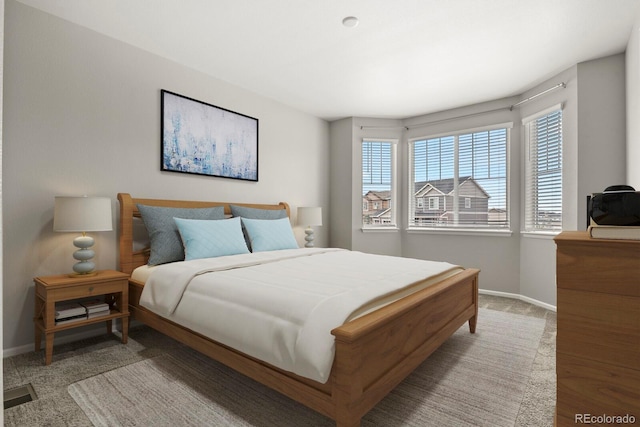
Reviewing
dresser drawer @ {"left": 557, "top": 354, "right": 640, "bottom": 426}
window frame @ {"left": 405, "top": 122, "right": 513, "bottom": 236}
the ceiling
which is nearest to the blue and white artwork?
the ceiling

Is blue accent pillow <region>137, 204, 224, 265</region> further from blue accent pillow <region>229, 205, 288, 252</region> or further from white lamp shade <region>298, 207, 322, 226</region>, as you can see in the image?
white lamp shade <region>298, 207, 322, 226</region>

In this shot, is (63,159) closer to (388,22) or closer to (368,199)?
(388,22)

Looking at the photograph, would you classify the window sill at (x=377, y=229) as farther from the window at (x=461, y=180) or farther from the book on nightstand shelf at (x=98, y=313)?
the book on nightstand shelf at (x=98, y=313)

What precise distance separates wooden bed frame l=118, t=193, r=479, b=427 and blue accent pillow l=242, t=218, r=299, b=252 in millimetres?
1151

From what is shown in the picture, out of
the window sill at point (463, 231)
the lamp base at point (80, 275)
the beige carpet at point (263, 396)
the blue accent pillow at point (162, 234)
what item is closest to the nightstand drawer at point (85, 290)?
the lamp base at point (80, 275)

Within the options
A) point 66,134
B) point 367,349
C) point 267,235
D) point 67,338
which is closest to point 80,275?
point 67,338

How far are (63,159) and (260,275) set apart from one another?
1908 millimetres

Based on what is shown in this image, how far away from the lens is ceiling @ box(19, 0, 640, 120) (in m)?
2.47

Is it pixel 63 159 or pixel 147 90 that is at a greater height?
pixel 147 90

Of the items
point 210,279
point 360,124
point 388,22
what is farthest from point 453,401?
point 360,124

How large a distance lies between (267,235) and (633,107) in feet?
11.4

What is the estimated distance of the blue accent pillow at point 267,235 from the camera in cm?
344

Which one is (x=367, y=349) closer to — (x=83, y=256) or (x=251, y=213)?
(x=83, y=256)

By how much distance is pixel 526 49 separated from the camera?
3047 mm
